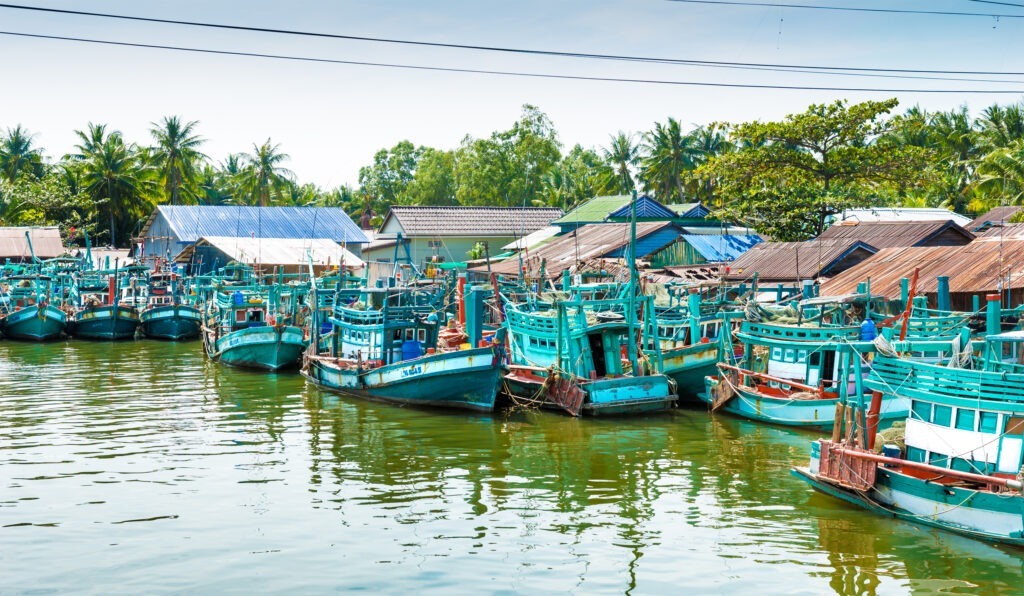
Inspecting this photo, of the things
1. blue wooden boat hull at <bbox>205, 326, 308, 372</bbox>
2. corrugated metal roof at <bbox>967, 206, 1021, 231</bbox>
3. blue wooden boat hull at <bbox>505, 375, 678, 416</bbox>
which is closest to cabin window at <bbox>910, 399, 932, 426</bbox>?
blue wooden boat hull at <bbox>505, 375, 678, 416</bbox>

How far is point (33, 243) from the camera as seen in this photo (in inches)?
2468

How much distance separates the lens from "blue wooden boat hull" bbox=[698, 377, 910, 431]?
2178cm

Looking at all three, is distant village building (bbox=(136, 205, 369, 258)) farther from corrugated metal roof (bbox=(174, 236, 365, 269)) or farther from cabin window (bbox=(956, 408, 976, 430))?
cabin window (bbox=(956, 408, 976, 430))

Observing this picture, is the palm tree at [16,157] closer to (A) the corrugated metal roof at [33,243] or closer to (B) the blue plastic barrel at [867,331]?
(A) the corrugated metal roof at [33,243]

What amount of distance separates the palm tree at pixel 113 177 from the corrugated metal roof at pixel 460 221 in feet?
67.5

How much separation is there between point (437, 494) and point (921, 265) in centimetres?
2107

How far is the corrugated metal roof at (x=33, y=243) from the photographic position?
60812mm

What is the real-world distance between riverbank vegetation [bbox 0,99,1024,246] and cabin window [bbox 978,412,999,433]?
30.4 meters

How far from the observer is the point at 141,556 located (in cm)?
1451

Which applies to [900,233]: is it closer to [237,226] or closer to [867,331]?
[867,331]

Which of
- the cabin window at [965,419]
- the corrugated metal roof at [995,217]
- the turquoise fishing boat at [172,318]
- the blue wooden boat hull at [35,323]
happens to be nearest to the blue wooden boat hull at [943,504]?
the cabin window at [965,419]

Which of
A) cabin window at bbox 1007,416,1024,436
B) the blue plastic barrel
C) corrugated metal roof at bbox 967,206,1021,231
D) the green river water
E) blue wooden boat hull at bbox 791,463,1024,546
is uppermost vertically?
corrugated metal roof at bbox 967,206,1021,231

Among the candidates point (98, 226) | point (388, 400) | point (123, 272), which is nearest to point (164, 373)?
point (388, 400)

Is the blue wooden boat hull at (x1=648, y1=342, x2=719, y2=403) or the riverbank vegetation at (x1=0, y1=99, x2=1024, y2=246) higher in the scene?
the riverbank vegetation at (x1=0, y1=99, x2=1024, y2=246)
